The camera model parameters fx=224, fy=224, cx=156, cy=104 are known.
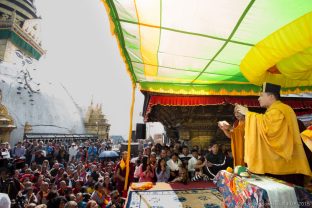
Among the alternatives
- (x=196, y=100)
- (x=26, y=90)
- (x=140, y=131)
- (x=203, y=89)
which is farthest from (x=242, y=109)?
(x=26, y=90)

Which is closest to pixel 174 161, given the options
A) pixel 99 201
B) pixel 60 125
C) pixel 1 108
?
pixel 99 201

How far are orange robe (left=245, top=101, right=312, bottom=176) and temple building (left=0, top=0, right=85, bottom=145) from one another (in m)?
20.8

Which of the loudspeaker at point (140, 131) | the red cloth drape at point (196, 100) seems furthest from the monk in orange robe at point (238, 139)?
the loudspeaker at point (140, 131)

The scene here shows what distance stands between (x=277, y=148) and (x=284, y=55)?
43.0 inches

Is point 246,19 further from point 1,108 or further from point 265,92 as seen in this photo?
point 1,108

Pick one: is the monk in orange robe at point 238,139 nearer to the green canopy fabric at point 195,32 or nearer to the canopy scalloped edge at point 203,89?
the green canopy fabric at point 195,32

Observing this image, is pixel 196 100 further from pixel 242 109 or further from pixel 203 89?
pixel 242 109

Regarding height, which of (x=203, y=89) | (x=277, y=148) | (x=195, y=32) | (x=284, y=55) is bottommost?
(x=277, y=148)

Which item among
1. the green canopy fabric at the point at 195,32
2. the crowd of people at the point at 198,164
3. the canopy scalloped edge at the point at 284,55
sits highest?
the green canopy fabric at the point at 195,32

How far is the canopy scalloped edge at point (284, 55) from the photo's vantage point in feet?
7.54

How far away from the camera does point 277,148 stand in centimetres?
239

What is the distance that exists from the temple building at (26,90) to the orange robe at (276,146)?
20.8m

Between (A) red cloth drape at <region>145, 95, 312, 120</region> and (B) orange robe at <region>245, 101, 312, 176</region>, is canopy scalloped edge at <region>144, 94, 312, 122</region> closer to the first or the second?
(A) red cloth drape at <region>145, 95, 312, 120</region>

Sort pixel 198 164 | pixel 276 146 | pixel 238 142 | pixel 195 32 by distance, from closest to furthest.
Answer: pixel 276 146 → pixel 195 32 → pixel 238 142 → pixel 198 164
